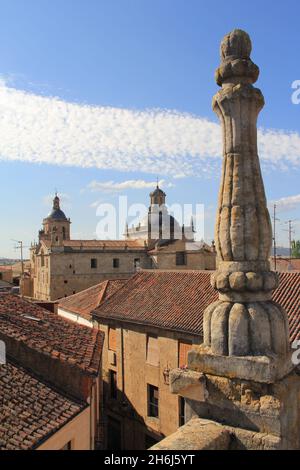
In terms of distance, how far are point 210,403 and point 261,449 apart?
416 mm

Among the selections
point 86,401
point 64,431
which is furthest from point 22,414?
point 86,401

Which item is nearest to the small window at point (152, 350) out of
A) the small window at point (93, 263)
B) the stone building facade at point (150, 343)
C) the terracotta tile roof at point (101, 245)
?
the stone building facade at point (150, 343)

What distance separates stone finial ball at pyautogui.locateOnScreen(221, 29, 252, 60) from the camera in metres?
2.86

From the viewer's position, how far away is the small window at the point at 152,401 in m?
15.7

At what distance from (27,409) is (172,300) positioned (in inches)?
395

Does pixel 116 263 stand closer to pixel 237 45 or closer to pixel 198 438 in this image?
pixel 237 45

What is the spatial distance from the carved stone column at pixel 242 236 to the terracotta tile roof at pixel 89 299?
18065mm

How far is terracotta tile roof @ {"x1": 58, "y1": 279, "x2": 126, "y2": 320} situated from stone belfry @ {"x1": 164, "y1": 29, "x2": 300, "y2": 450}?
1795cm

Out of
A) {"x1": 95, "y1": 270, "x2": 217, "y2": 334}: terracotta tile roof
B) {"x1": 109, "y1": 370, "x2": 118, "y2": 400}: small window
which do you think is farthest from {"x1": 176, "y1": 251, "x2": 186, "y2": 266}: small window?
{"x1": 109, "y1": 370, "x2": 118, "y2": 400}: small window

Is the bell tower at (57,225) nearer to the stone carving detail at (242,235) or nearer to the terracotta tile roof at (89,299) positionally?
the terracotta tile roof at (89,299)

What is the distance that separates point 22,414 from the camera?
6777 mm

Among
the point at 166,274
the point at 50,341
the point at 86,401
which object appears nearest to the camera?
the point at 86,401

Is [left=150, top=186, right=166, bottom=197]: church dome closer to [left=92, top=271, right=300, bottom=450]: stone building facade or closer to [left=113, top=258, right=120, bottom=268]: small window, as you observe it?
[left=113, top=258, right=120, bottom=268]: small window
